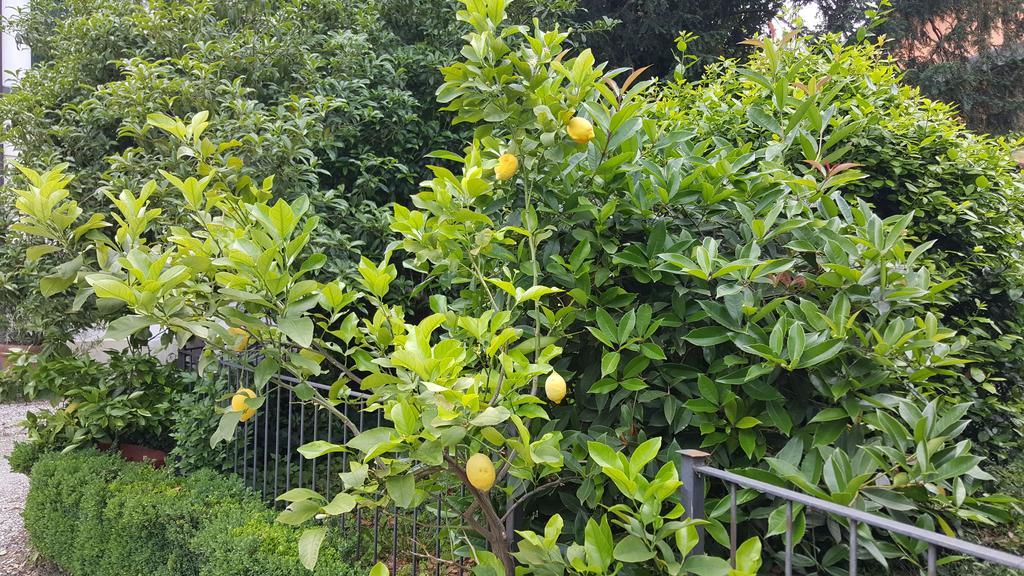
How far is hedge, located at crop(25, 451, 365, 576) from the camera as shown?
2762 millimetres

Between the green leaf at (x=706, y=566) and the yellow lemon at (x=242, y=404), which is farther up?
the green leaf at (x=706, y=566)

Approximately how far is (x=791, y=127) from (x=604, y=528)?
1.49m

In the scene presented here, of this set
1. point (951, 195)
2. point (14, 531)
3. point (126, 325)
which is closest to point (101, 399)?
point (14, 531)

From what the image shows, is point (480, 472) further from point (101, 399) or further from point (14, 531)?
point (14, 531)

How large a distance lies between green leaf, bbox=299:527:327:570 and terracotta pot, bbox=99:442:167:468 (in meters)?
3.33

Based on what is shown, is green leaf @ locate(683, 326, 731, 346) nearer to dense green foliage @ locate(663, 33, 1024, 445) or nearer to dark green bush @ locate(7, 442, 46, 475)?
dense green foliage @ locate(663, 33, 1024, 445)

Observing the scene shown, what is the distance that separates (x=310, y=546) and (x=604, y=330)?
3.22 ft

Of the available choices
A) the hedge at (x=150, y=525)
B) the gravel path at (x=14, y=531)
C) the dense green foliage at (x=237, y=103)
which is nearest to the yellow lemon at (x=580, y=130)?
the hedge at (x=150, y=525)

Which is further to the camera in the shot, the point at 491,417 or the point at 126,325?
the point at 126,325

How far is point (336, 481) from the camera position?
3.95 metres

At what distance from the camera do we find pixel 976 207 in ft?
12.2

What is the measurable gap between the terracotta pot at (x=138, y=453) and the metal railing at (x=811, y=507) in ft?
13.2

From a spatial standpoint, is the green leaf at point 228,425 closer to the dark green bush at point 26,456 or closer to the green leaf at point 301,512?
the green leaf at point 301,512

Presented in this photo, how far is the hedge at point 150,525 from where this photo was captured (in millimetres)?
2762
